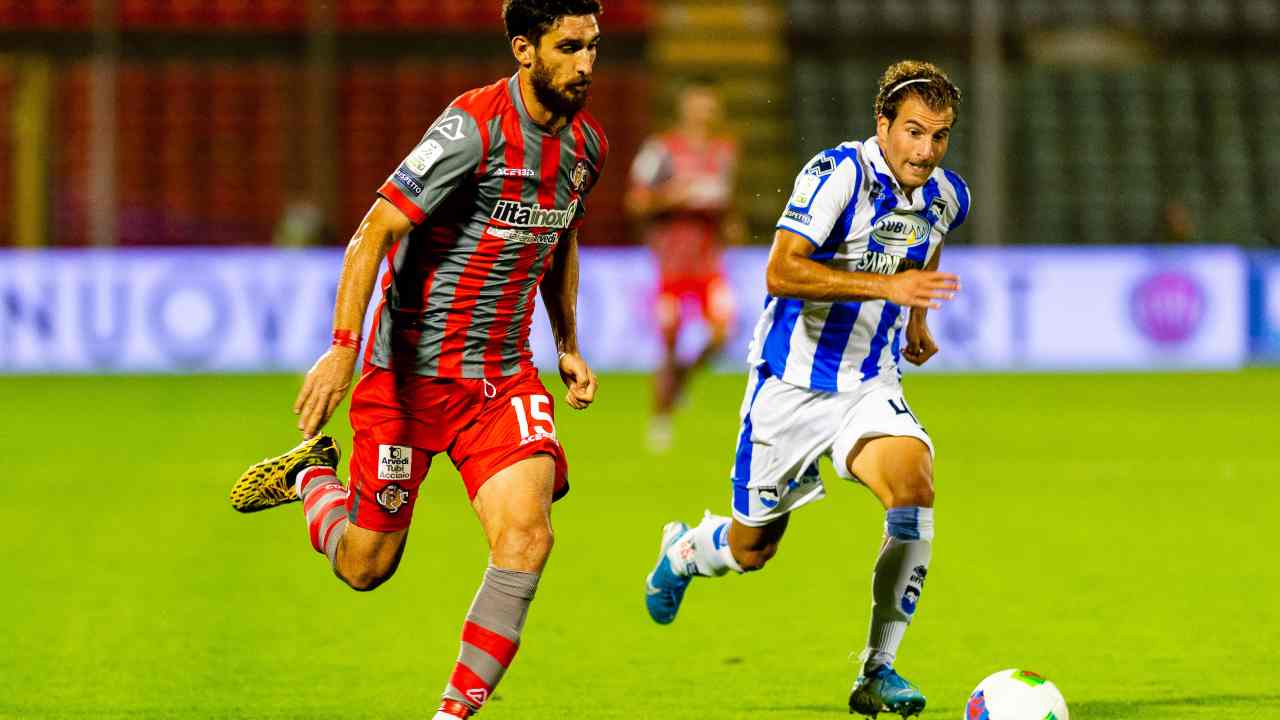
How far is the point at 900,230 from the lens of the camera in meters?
5.70

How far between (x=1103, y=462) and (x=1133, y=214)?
1210 centimetres

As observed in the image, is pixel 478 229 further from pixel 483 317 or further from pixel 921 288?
pixel 921 288

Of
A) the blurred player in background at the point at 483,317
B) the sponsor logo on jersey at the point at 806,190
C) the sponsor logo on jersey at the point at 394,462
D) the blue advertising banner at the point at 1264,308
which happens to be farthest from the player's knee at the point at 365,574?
the blue advertising banner at the point at 1264,308

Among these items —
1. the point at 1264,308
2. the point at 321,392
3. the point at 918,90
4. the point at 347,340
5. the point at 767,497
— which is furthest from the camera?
the point at 1264,308

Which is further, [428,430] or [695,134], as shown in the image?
[695,134]

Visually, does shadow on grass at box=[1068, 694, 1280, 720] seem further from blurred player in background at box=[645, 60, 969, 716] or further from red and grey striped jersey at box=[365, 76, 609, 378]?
red and grey striped jersey at box=[365, 76, 609, 378]

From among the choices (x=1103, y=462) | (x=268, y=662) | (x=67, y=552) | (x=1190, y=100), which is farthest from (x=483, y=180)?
Result: (x=1190, y=100)

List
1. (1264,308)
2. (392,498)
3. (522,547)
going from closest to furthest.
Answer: (522,547), (392,498), (1264,308)

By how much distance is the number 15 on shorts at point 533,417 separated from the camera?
5.15 meters

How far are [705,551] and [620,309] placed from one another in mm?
12985

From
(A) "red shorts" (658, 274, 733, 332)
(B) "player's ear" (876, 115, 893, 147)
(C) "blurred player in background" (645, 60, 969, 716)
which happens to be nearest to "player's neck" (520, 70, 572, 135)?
(C) "blurred player in background" (645, 60, 969, 716)

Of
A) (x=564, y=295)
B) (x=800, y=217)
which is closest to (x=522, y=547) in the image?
(x=564, y=295)

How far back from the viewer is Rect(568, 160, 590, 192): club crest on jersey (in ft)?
16.9

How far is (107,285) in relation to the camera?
19.2 m
